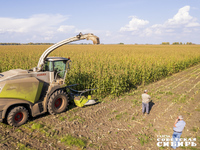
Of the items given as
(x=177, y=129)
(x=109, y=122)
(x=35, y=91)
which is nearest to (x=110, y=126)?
(x=109, y=122)

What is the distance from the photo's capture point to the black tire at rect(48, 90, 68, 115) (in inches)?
250

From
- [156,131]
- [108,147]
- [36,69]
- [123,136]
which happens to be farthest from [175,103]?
[36,69]

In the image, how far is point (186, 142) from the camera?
16.1ft

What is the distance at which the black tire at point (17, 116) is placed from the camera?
5359 millimetres

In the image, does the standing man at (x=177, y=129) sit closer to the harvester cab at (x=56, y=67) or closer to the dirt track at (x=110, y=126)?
the dirt track at (x=110, y=126)

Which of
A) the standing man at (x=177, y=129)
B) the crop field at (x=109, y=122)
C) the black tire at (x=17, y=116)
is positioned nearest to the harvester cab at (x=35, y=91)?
the black tire at (x=17, y=116)

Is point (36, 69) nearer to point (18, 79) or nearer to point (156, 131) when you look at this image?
point (18, 79)

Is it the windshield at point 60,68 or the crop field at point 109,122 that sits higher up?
the windshield at point 60,68

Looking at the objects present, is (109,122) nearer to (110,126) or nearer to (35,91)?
(110,126)

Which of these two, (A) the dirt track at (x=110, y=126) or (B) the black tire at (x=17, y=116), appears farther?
(B) the black tire at (x=17, y=116)

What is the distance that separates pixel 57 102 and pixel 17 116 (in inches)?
64.9

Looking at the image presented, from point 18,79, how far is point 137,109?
17.1ft

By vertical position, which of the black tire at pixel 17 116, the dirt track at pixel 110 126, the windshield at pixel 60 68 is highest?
the windshield at pixel 60 68

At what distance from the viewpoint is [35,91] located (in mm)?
5824
